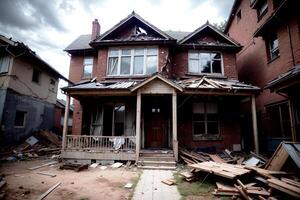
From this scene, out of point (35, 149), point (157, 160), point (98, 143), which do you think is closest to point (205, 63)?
point (157, 160)

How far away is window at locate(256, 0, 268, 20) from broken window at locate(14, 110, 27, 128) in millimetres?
17832

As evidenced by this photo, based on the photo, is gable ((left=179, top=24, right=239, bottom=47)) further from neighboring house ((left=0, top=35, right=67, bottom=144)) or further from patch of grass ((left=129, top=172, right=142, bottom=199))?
neighboring house ((left=0, top=35, right=67, bottom=144))

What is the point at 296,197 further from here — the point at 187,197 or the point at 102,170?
the point at 102,170

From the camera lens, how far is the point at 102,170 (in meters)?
7.86

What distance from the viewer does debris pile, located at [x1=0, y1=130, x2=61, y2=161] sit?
399 inches

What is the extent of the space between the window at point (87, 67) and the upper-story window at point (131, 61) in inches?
98.8

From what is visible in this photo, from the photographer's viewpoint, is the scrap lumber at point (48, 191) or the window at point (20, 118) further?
the window at point (20, 118)

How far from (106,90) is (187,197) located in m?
6.49

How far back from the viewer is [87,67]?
1384 centimetres

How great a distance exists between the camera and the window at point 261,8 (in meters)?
11.5

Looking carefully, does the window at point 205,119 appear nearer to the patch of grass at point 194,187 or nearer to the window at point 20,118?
the patch of grass at point 194,187

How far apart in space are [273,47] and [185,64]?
5189mm

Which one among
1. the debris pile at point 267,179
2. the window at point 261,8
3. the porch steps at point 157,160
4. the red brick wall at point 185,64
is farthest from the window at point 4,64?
the window at point 261,8

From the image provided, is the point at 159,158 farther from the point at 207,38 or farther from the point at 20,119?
the point at 20,119
